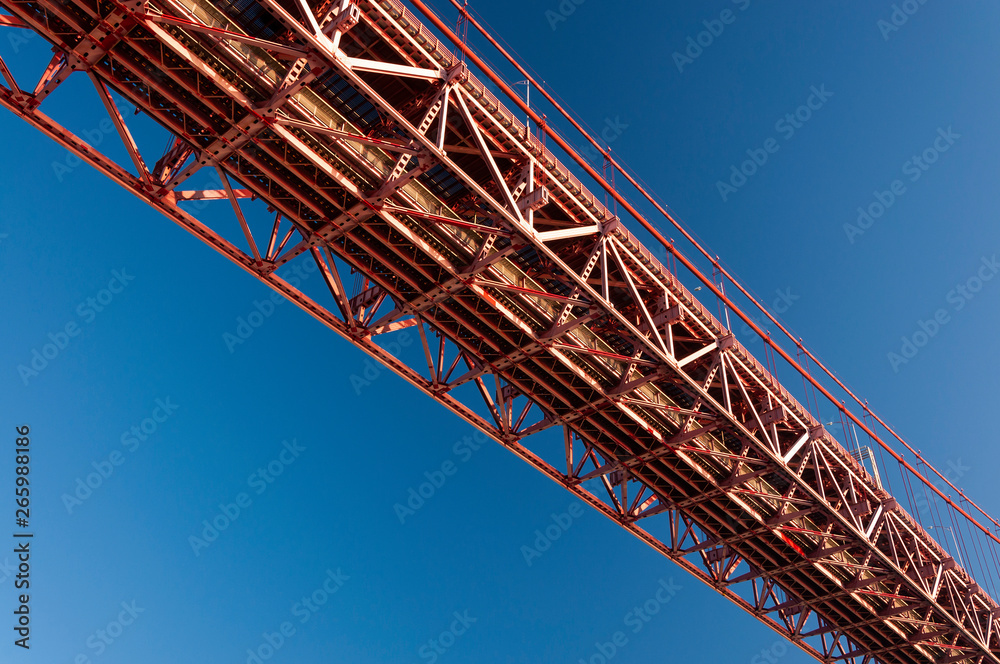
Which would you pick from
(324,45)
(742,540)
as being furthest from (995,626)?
(324,45)

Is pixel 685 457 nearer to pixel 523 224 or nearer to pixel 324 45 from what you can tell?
pixel 523 224

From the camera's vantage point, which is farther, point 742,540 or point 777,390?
point 742,540

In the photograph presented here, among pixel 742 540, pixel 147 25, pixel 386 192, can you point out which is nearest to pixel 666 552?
pixel 742 540

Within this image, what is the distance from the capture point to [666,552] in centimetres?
3000

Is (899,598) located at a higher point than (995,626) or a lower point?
lower

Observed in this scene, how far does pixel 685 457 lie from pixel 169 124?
17724 mm

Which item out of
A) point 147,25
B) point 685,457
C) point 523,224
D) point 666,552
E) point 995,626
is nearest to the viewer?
point 147,25

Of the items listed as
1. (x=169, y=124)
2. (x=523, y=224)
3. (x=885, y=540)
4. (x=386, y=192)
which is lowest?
(x=169, y=124)

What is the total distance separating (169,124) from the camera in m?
17.3

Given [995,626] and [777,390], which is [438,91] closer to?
[777,390]

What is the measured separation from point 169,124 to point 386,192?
4.65 metres

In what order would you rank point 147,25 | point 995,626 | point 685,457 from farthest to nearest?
point 995,626 → point 685,457 → point 147,25

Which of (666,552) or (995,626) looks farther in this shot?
(995,626)


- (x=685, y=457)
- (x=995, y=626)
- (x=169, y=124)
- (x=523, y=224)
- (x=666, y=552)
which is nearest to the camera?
(x=169, y=124)
